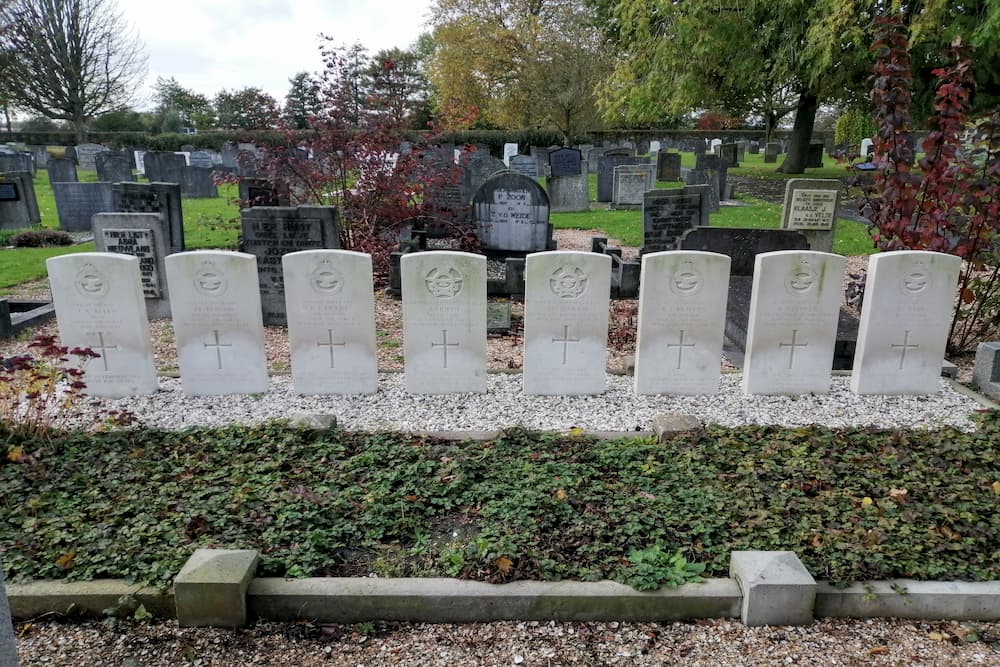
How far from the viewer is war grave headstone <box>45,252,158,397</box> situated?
17.4 ft

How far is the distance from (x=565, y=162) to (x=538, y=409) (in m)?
16.9

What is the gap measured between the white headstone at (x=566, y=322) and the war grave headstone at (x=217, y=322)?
2.21 metres

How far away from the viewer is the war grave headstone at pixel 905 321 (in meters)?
5.42

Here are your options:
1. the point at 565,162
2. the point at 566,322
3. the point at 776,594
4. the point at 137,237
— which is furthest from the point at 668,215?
the point at 565,162

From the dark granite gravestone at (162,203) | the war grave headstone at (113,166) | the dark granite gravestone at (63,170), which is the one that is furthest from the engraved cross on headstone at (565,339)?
the war grave headstone at (113,166)

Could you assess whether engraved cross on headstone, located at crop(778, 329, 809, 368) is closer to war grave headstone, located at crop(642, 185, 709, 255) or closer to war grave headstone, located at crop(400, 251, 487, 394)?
war grave headstone, located at crop(400, 251, 487, 394)

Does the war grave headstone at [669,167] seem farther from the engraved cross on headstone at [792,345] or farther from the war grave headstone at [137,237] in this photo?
the engraved cross on headstone at [792,345]

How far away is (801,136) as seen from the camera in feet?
83.7

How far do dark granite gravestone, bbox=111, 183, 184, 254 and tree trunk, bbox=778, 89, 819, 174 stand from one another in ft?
71.7

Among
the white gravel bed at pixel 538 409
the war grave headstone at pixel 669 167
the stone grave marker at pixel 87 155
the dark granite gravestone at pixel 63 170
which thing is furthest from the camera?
the stone grave marker at pixel 87 155

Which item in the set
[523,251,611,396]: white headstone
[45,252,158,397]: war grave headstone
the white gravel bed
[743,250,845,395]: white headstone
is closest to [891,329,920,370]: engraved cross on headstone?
the white gravel bed

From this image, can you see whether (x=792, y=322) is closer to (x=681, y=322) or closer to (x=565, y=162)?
(x=681, y=322)

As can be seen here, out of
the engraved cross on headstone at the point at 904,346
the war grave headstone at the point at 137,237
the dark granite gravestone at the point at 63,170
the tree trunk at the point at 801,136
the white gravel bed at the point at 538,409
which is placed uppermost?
the tree trunk at the point at 801,136

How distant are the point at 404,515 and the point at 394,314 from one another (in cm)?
498
